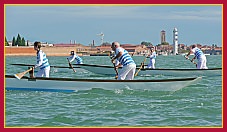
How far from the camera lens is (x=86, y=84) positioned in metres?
12.8

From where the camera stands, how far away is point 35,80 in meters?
12.8

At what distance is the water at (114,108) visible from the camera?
29.0 feet

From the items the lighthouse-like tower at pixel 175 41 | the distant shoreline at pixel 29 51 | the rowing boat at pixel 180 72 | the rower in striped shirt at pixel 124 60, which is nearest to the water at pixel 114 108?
the rower in striped shirt at pixel 124 60

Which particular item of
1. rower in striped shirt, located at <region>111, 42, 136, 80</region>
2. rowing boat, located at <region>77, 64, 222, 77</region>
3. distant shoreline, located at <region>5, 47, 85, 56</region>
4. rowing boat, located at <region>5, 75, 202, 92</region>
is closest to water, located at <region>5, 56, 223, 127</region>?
rowing boat, located at <region>5, 75, 202, 92</region>

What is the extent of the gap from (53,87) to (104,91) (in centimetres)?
151

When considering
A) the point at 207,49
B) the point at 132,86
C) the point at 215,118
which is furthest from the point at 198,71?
the point at 207,49

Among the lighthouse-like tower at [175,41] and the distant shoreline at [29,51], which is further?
the lighthouse-like tower at [175,41]

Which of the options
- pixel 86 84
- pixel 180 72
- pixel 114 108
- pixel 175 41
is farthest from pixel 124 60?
pixel 175 41

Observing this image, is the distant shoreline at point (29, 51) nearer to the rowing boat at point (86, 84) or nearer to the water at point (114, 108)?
the rowing boat at point (86, 84)

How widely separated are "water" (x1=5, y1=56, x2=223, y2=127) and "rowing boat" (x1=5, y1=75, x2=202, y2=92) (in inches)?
5.5

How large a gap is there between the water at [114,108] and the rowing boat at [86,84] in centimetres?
14

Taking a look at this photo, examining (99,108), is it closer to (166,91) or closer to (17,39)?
(166,91)

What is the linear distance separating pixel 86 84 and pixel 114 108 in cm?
263

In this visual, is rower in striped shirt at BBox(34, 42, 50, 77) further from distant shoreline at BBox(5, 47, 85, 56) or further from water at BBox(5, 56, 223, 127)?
distant shoreline at BBox(5, 47, 85, 56)
